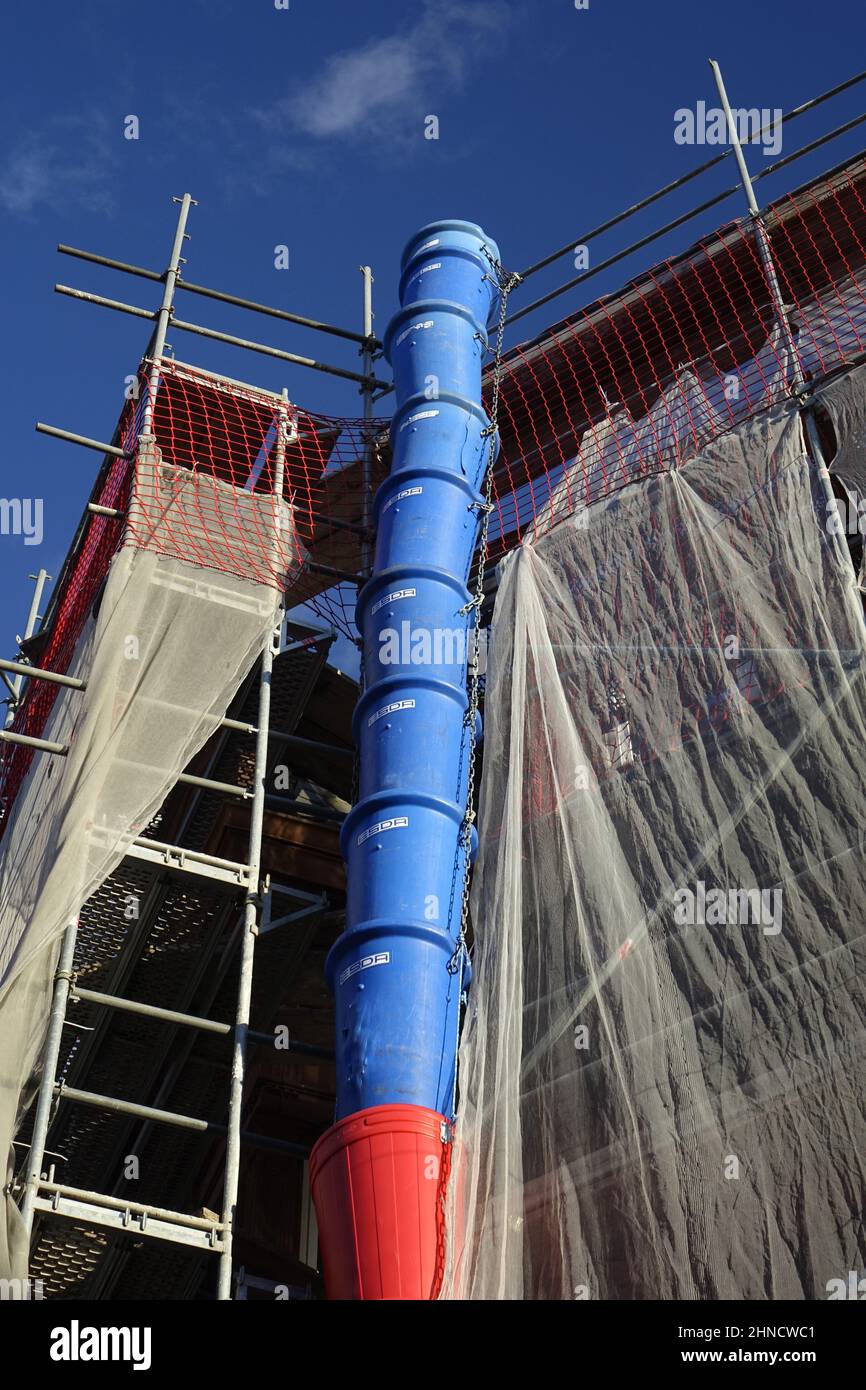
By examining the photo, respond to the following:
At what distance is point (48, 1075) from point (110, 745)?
206 cm

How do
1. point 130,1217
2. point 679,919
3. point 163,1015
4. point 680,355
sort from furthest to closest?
point 680,355 → point 163,1015 → point 130,1217 → point 679,919

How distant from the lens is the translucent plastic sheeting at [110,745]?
9.29 meters

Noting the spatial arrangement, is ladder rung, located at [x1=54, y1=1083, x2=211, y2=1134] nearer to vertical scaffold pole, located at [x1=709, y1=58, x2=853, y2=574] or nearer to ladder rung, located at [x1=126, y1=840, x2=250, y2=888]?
ladder rung, located at [x1=126, y1=840, x2=250, y2=888]

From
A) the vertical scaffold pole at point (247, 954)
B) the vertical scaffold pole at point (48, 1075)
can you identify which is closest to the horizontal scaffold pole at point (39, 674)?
the vertical scaffold pole at point (247, 954)

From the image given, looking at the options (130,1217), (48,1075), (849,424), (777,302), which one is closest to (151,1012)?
(48,1075)

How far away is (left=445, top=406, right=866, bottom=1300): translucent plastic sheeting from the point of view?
7539mm

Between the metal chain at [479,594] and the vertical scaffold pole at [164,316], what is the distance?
7.52ft

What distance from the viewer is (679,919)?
852 centimetres

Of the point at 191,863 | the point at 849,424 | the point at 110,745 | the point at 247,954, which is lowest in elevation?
the point at 247,954

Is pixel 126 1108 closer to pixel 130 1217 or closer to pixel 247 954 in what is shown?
pixel 130 1217

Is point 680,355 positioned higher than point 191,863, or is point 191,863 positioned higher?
point 680,355

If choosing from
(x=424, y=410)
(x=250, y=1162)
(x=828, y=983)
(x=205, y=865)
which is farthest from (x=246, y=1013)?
(x=424, y=410)
